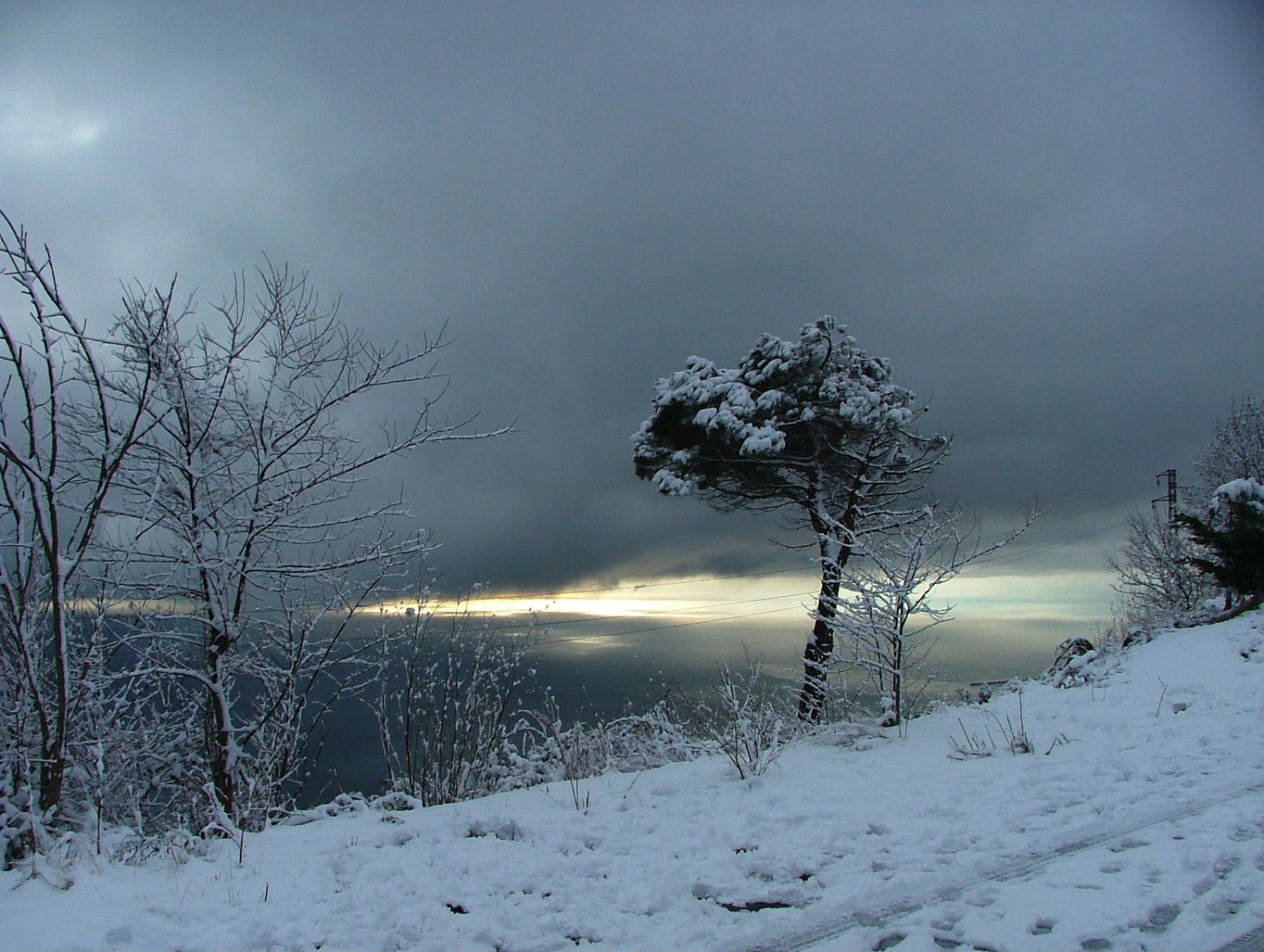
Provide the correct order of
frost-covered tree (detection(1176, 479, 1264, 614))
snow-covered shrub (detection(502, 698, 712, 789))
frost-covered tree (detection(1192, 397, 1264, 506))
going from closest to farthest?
snow-covered shrub (detection(502, 698, 712, 789)) < frost-covered tree (detection(1176, 479, 1264, 614)) < frost-covered tree (detection(1192, 397, 1264, 506))

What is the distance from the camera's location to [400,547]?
6816 mm

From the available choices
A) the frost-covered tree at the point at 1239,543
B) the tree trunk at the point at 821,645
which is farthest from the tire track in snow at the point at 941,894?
the frost-covered tree at the point at 1239,543

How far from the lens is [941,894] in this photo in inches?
132

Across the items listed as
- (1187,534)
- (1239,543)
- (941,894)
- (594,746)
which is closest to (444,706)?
(594,746)

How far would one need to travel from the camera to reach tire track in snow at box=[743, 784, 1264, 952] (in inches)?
118

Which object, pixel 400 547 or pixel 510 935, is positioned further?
pixel 400 547

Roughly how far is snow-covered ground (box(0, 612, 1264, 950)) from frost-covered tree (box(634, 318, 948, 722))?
6.82 metres

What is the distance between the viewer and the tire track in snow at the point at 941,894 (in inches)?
118

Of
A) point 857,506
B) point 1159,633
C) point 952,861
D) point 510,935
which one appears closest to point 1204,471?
point 1159,633

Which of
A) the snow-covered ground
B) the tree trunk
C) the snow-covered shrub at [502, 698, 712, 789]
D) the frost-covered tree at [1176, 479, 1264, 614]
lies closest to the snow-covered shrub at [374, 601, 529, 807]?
the snow-covered shrub at [502, 698, 712, 789]

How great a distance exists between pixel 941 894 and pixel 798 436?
10.5m

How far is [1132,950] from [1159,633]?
1438 cm

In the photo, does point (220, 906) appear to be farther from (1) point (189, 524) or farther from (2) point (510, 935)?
(1) point (189, 524)

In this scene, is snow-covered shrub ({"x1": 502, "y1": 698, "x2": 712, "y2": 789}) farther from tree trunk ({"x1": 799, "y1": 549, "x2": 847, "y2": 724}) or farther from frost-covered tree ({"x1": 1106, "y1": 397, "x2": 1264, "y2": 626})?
frost-covered tree ({"x1": 1106, "y1": 397, "x2": 1264, "y2": 626})
